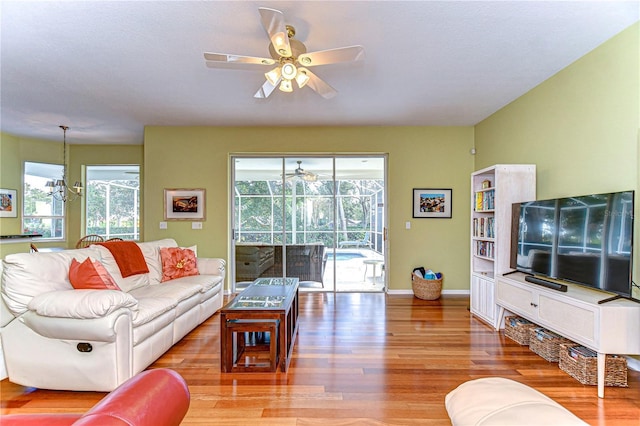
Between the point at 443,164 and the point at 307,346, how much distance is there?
12.0ft

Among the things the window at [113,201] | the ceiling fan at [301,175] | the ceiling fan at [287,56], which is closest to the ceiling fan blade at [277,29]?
the ceiling fan at [287,56]

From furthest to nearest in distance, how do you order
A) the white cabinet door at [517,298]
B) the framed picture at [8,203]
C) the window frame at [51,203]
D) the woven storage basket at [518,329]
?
the window frame at [51,203], the framed picture at [8,203], the woven storage basket at [518,329], the white cabinet door at [517,298]

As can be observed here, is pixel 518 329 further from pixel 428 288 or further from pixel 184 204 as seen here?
pixel 184 204

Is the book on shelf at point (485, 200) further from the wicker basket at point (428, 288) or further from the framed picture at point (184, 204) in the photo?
the framed picture at point (184, 204)

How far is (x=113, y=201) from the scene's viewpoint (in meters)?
6.68

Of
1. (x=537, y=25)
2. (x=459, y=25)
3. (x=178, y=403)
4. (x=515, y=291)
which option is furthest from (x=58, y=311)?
(x=537, y=25)

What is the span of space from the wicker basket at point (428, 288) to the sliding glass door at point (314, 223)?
0.60 m

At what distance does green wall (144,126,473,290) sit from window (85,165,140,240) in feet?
6.55

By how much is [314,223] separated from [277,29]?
3.40 m

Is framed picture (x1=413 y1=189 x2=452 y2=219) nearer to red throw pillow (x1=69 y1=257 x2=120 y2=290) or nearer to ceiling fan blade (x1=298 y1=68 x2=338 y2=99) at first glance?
ceiling fan blade (x1=298 y1=68 x2=338 y2=99)

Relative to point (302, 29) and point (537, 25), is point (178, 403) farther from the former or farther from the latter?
point (537, 25)

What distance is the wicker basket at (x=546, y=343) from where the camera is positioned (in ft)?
8.52

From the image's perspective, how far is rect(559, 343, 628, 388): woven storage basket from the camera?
7.22ft

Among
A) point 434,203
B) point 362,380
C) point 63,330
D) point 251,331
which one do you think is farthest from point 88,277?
point 434,203
